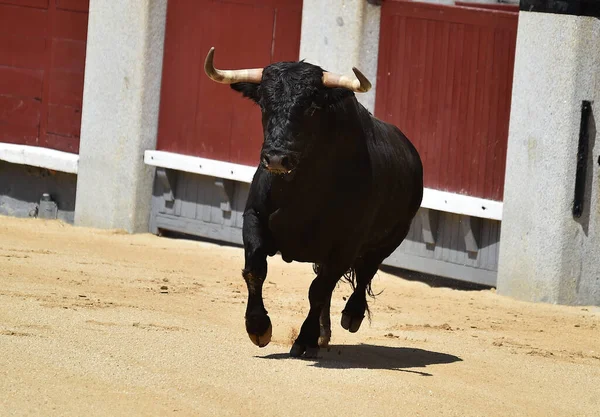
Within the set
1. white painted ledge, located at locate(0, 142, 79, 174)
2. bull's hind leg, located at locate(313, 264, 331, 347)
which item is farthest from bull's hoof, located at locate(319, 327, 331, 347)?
white painted ledge, located at locate(0, 142, 79, 174)

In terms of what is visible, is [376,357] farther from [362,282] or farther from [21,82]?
[21,82]

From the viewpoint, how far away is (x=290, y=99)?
6969 mm

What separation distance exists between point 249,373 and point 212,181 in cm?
666

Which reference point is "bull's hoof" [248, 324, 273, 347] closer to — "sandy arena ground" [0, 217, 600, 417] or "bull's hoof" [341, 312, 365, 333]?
"sandy arena ground" [0, 217, 600, 417]

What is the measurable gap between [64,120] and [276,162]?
24.9 feet

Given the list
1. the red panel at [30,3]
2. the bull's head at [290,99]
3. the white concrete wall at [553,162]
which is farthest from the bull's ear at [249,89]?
the red panel at [30,3]

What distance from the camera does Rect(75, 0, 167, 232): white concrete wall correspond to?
42.8 ft

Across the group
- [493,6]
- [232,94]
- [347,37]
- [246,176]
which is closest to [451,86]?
[493,6]

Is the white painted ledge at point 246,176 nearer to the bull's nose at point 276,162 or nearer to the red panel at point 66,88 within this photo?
the red panel at point 66,88

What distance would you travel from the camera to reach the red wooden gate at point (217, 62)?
12398 mm

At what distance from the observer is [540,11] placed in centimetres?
1049

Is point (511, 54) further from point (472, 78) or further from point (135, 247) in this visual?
point (135, 247)

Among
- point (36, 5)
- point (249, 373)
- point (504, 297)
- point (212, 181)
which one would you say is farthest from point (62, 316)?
point (36, 5)

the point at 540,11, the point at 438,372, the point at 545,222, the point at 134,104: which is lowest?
the point at 438,372
